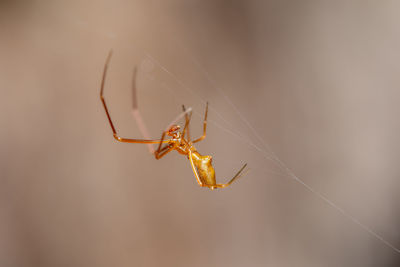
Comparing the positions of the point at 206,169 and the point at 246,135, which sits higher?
the point at 246,135

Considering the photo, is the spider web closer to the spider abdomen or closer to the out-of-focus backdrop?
the out-of-focus backdrop

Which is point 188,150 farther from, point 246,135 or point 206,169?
point 246,135

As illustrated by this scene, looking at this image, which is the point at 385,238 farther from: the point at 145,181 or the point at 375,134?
the point at 145,181

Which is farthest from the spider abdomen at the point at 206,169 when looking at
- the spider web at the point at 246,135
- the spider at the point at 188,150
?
the spider web at the point at 246,135

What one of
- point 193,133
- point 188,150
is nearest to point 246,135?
point 193,133

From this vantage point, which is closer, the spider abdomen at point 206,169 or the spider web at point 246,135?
the spider abdomen at point 206,169

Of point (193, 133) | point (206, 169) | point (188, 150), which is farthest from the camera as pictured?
point (193, 133)

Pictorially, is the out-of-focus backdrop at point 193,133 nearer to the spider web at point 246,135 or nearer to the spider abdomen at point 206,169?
the spider web at point 246,135

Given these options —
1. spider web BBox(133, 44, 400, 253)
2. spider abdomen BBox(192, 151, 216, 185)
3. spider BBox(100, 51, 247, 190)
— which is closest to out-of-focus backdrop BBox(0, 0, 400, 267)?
spider web BBox(133, 44, 400, 253)
